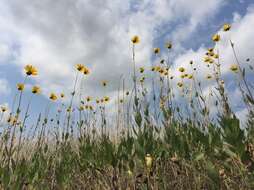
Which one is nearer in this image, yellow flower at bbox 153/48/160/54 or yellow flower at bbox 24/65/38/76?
yellow flower at bbox 24/65/38/76

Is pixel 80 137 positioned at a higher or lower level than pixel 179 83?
lower

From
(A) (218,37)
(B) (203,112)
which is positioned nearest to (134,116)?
(B) (203,112)

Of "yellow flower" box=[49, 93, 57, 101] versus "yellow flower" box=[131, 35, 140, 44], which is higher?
"yellow flower" box=[131, 35, 140, 44]

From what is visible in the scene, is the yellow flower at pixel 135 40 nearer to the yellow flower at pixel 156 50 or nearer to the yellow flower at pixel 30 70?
the yellow flower at pixel 156 50

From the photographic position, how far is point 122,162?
3287 mm

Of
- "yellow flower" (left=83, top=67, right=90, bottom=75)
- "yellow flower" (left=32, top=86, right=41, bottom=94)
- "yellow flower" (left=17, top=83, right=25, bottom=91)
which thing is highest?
"yellow flower" (left=83, top=67, right=90, bottom=75)

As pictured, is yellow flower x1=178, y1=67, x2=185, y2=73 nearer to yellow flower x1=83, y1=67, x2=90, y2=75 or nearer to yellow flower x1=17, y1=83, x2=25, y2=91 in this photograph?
yellow flower x1=83, y1=67, x2=90, y2=75


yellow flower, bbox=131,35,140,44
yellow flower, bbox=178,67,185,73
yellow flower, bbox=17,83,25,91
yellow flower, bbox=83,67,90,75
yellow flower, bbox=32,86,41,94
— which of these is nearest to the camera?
yellow flower, bbox=17,83,25,91

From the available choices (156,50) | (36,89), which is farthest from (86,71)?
(156,50)

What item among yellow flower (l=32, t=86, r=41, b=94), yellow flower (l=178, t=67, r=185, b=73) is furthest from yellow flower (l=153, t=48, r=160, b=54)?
yellow flower (l=32, t=86, r=41, b=94)

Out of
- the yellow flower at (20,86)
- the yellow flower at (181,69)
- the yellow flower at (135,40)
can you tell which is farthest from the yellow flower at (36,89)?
the yellow flower at (181,69)

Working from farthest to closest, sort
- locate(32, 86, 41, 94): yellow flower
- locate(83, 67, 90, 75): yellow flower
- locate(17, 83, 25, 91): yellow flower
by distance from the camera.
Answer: locate(83, 67, 90, 75): yellow flower < locate(32, 86, 41, 94): yellow flower < locate(17, 83, 25, 91): yellow flower

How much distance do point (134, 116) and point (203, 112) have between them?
0.89 meters

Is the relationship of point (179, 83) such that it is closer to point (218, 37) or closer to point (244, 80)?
point (218, 37)
